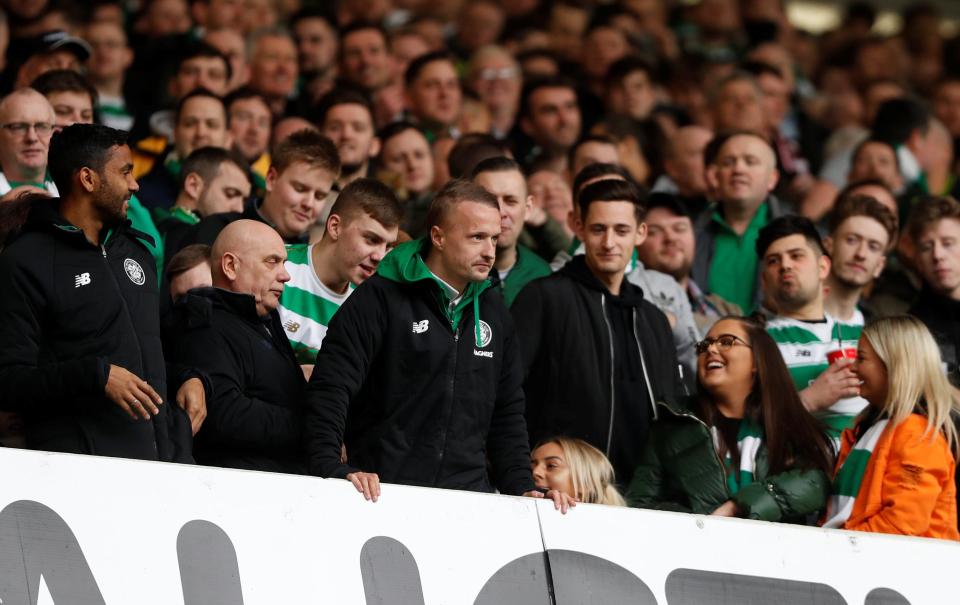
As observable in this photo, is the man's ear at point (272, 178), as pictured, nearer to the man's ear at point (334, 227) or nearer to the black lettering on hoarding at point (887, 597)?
the man's ear at point (334, 227)

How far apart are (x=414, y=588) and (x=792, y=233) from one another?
3.76 meters

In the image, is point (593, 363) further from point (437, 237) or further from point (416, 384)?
point (416, 384)

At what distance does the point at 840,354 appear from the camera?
25.4 feet

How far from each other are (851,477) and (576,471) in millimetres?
1175

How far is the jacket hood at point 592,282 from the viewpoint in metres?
7.29

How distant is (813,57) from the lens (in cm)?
1590

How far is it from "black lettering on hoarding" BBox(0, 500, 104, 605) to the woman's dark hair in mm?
3173

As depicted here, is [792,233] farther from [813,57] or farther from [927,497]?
[813,57]

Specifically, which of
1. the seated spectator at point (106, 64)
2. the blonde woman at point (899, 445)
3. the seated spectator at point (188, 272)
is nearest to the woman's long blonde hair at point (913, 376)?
the blonde woman at point (899, 445)

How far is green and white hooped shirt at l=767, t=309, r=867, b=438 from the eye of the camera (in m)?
7.54

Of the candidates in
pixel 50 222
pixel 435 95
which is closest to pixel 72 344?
pixel 50 222

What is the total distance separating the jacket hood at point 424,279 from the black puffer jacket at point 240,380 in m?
0.55

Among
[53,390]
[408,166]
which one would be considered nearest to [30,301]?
[53,390]

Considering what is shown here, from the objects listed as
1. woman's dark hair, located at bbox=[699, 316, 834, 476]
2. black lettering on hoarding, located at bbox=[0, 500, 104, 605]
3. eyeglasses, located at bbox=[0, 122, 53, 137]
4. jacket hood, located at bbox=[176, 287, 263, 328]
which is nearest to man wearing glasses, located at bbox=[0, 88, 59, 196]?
eyeglasses, located at bbox=[0, 122, 53, 137]
